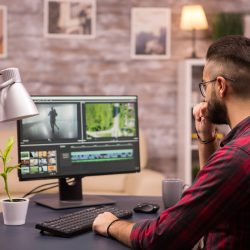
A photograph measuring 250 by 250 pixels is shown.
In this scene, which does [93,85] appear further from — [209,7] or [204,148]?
[204,148]

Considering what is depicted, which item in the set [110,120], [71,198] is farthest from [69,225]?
[110,120]

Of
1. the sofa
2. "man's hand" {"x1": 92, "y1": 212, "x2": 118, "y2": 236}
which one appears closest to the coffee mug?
"man's hand" {"x1": 92, "y1": 212, "x2": 118, "y2": 236}

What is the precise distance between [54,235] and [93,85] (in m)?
2.69

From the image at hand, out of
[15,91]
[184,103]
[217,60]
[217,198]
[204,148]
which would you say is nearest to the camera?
[217,198]

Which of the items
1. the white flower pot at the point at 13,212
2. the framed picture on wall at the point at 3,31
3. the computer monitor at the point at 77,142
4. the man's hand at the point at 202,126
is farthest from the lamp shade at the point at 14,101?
the framed picture on wall at the point at 3,31

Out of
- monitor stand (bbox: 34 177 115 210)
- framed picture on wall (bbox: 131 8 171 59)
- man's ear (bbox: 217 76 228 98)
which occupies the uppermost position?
framed picture on wall (bbox: 131 8 171 59)

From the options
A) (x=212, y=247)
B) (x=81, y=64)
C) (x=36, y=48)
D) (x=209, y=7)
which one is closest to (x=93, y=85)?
(x=81, y=64)

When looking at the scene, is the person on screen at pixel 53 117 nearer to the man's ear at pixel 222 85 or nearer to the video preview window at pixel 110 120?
the video preview window at pixel 110 120

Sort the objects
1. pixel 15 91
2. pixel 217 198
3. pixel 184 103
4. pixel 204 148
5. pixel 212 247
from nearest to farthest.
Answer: pixel 217 198 → pixel 212 247 → pixel 15 91 → pixel 204 148 → pixel 184 103

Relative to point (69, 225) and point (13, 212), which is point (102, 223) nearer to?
point (69, 225)

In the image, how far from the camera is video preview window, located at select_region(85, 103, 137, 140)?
2.31 meters

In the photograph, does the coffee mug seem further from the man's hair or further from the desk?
the man's hair

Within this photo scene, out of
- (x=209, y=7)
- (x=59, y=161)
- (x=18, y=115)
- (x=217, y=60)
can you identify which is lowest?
(x=59, y=161)

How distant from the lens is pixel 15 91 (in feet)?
5.62
